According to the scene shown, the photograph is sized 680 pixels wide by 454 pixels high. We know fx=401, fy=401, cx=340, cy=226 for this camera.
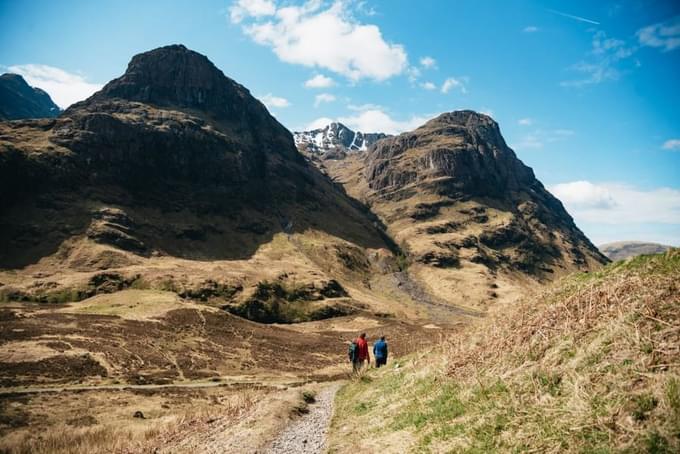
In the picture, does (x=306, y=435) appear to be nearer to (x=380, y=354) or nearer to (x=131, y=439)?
(x=131, y=439)

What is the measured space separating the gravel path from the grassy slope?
88cm

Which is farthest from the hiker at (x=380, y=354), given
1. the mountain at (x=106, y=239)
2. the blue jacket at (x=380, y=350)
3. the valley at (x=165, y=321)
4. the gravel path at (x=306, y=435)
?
the mountain at (x=106, y=239)

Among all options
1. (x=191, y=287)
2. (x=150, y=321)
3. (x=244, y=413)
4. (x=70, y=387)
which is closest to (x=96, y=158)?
(x=191, y=287)

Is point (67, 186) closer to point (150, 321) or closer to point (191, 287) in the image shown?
point (191, 287)

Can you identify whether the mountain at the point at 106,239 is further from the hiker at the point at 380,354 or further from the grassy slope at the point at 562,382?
the grassy slope at the point at 562,382

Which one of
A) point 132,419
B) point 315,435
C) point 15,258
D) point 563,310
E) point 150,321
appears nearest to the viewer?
point 563,310

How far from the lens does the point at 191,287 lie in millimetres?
120625

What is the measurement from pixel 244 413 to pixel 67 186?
189m

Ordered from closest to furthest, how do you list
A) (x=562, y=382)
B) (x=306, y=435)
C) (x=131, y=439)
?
1. (x=562, y=382)
2. (x=306, y=435)
3. (x=131, y=439)

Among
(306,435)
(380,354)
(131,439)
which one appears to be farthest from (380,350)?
(131,439)

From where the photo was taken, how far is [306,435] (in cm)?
1658

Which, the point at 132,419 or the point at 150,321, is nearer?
the point at 132,419

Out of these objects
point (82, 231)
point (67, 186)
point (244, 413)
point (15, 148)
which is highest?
point (15, 148)

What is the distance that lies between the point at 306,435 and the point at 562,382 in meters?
10.8
